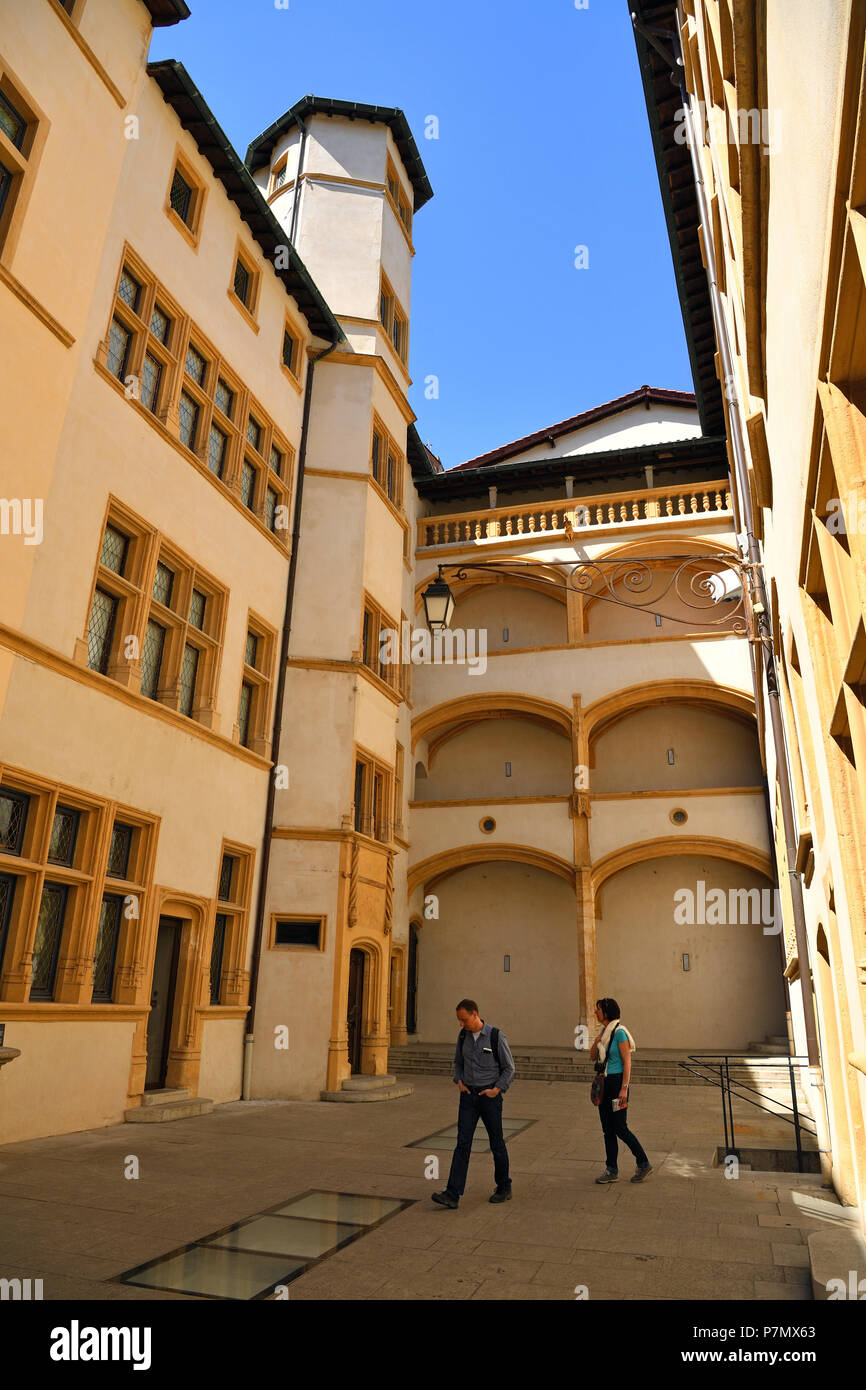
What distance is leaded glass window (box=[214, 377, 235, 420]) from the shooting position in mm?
15758

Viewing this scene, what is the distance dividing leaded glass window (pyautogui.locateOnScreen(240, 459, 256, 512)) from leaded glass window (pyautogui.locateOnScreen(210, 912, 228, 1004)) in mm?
7307

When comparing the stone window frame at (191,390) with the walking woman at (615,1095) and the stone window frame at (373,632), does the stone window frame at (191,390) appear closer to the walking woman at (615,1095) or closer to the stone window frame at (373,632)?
the stone window frame at (373,632)

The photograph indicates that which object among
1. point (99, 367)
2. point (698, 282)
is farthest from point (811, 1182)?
point (698, 282)

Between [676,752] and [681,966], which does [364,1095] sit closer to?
[681,966]

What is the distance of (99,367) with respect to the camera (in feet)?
39.6

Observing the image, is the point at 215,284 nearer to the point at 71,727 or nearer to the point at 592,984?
the point at 71,727

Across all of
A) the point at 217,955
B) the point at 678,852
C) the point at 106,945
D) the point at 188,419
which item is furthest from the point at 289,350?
the point at 678,852

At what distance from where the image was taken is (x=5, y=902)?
33.1 ft

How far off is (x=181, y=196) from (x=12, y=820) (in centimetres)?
1094

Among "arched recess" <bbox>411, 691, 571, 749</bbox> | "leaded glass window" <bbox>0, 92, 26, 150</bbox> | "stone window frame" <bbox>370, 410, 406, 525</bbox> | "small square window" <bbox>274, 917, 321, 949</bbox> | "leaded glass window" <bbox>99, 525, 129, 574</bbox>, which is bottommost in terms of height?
"small square window" <bbox>274, 917, 321, 949</bbox>

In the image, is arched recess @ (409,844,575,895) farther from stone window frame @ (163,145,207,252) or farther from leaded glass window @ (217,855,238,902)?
stone window frame @ (163,145,207,252)

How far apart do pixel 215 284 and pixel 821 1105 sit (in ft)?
49.2

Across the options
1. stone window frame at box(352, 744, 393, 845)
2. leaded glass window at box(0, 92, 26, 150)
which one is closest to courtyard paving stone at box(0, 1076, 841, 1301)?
stone window frame at box(352, 744, 393, 845)

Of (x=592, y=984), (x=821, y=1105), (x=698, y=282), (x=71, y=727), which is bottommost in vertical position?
(x=821, y=1105)
